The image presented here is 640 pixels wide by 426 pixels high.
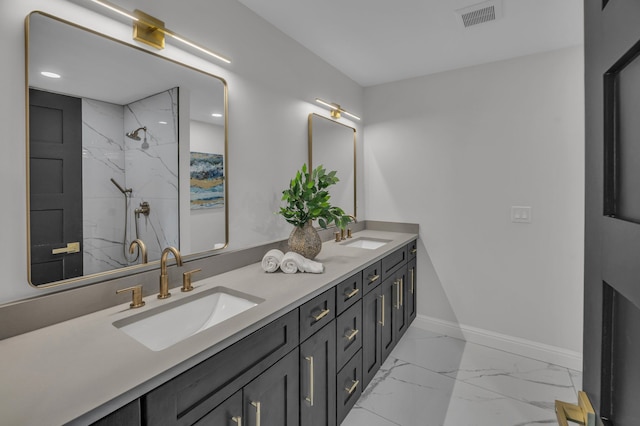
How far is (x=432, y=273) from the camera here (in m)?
2.95

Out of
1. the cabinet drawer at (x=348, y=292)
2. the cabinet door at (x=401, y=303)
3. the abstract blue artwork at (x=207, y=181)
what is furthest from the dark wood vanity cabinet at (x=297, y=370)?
the abstract blue artwork at (x=207, y=181)

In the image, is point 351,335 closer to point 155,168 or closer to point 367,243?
point 367,243

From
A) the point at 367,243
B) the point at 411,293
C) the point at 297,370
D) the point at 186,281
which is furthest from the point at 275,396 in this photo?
the point at 411,293

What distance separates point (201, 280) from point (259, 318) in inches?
23.9

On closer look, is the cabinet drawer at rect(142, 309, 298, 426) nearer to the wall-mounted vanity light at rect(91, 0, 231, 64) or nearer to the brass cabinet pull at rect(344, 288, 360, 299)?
the brass cabinet pull at rect(344, 288, 360, 299)

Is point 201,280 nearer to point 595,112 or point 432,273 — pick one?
point 595,112

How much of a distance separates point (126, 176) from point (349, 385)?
154cm

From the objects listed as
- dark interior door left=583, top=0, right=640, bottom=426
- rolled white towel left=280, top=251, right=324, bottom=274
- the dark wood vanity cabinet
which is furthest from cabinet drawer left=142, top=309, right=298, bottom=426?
dark interior door left=583, top=0, right=640, bottom=426

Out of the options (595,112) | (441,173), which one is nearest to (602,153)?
(595,112)

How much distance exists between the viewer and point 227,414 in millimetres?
987

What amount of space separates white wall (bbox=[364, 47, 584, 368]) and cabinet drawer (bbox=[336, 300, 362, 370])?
136cm

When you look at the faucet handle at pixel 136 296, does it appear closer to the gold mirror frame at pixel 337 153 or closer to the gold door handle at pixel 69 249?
the gold door handle at pixel 69 249

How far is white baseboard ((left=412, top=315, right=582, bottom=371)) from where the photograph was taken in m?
2.39

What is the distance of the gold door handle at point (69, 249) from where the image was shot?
1.11 m
